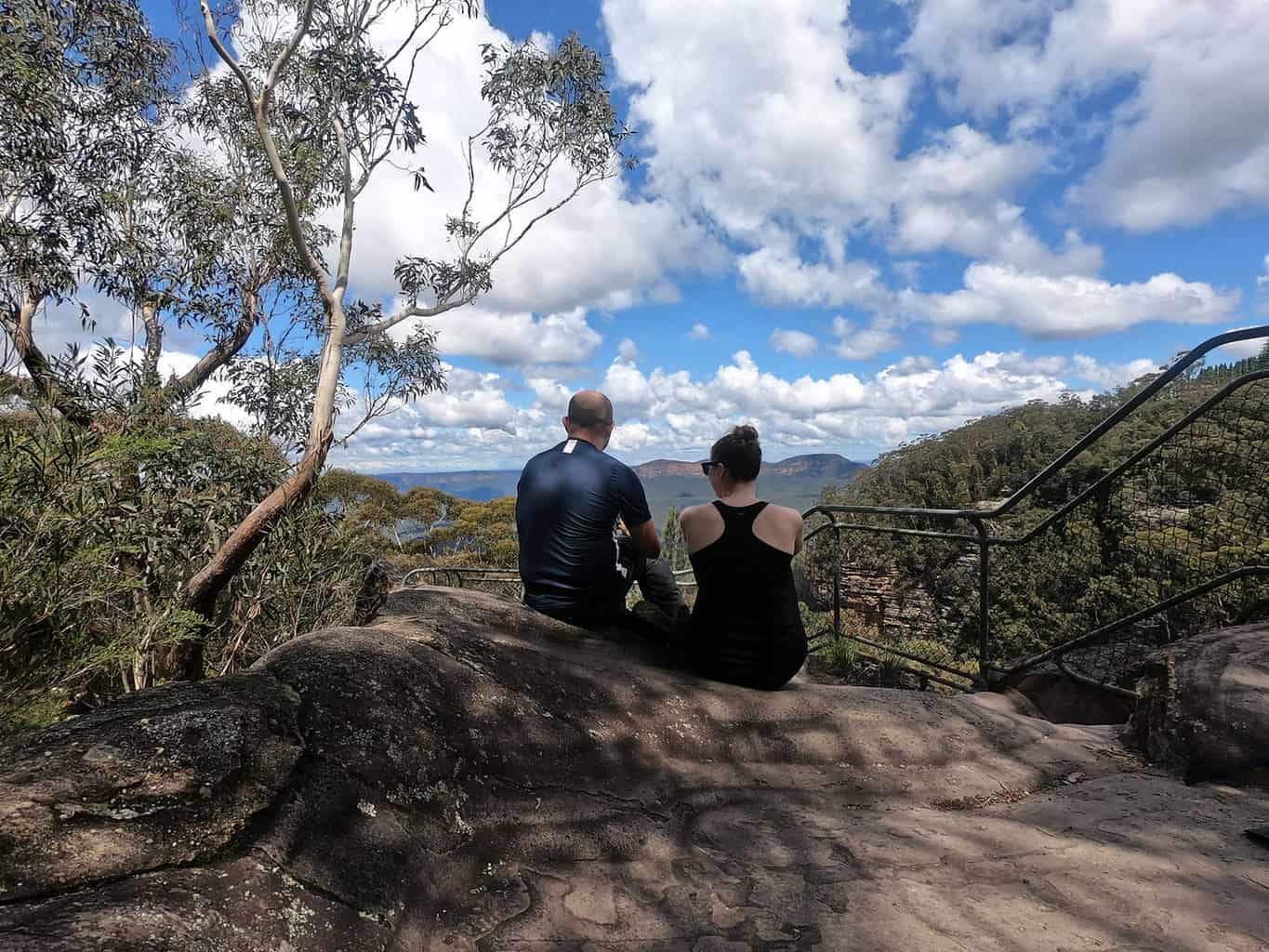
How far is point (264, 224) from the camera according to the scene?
11.1 meters

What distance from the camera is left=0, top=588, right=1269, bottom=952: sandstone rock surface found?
1.35m

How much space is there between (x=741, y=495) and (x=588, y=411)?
0.76 meters

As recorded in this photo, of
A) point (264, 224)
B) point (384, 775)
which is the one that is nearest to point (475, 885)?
point (384, 775)

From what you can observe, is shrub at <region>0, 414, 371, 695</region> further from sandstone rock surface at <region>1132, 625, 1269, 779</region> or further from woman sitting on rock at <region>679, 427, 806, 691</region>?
sandstone rock surface at <region>1132, 625, 1269, 779</region>

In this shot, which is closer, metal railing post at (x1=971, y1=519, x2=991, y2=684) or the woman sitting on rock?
the woman sitting on rock

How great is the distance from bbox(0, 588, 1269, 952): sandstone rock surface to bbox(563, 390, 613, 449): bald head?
3.23ft

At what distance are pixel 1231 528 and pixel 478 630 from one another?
3.51m

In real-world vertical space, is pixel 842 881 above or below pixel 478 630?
below

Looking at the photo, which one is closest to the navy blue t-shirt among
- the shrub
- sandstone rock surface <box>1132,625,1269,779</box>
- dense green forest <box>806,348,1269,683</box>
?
the shrub

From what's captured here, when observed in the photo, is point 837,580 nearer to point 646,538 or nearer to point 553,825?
point 646,538

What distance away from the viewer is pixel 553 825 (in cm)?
194

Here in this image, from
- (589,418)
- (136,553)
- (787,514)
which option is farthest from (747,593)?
(136,553)

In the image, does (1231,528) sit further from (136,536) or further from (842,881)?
(136,536)

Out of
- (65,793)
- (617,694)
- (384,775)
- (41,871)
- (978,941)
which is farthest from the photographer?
(617,694)
